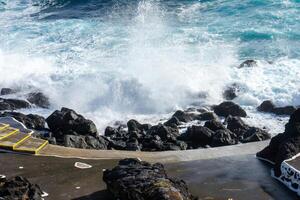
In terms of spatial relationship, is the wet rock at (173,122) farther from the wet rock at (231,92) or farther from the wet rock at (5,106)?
the wet rock at (5,106)

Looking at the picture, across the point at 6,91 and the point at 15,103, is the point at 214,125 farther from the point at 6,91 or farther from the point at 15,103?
the point at 6,91

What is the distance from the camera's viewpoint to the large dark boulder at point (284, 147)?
1220cm

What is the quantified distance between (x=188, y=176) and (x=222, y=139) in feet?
11.1

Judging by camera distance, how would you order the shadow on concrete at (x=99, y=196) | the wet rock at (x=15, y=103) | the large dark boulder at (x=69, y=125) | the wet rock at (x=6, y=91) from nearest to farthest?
the shadow on concrete at (x=99, y=196) < the large dark boulder at (x=69, y=125) < the wet rock at (x=15, y=103) < the wet rock at (x=6, y=91)

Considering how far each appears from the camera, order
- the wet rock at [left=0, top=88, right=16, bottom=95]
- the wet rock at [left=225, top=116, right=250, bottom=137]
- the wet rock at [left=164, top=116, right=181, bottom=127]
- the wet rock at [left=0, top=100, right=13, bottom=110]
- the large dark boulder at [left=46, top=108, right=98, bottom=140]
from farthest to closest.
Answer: the wet rock at [left=0, top=88, right=16, bottom=95], the wet rock at [left=0, top=100, right=13, bottom=110], the wet rock at [left=164, top=116, right=181, bottom=127], the wet rock at [left=225, top=116, right=250, bottom=137], the large dark boulder at [left=46, top=108, right=98, bottom=140]

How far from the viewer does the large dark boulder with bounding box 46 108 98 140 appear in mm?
15945

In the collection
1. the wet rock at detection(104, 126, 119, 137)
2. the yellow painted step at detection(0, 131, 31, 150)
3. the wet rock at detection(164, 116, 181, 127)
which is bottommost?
the wet rock at detection(104, 126, 119, 137)

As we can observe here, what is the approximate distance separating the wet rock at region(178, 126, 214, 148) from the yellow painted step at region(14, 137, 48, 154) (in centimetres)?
404

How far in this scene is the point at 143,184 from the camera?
10.0 metres

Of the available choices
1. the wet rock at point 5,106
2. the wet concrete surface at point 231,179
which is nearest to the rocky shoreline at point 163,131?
the wet rock at point 5,106

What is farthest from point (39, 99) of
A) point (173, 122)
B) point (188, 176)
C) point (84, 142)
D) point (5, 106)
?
point (188, 176)

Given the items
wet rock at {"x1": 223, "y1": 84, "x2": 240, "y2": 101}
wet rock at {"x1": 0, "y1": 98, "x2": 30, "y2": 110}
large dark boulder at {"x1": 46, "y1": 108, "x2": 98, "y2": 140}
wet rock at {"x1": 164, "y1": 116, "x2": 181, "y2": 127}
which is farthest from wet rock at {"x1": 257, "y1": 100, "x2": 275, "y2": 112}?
wet rock at {"x1": 0, "y1": 98, "x2": 30, "y2": 110}

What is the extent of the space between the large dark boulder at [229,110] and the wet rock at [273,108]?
795 mm

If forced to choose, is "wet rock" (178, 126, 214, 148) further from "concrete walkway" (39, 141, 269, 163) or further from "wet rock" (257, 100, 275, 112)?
"wet rock" (257, 100, 275, 112)
